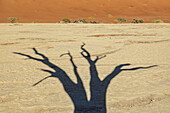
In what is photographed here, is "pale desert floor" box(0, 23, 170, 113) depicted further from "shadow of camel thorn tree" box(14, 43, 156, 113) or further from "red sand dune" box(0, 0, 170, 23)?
"red sand dune" box(0, 0, 170, 23)

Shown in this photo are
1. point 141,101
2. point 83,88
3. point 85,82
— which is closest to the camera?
point 141,101

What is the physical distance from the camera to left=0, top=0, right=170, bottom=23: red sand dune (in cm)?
2826

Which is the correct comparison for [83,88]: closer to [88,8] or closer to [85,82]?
[85,82]

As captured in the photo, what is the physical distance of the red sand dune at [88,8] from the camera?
28.3 meters

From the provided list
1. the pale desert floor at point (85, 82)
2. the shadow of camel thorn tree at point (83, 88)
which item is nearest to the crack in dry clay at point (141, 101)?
the pale desert floor at point (85, 82)

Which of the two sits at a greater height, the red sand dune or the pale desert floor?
the red sand dune

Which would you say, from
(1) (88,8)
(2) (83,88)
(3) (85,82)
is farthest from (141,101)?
(1) (88,8)

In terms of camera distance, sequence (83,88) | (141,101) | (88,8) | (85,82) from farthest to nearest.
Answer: (88,8) < (85,82) < (83,88) < (141,101)

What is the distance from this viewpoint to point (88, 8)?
32.0 meters

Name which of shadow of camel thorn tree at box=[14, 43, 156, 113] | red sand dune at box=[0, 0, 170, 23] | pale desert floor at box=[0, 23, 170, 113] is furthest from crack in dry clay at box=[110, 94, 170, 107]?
red sand dune at box=[0, 0, 170, 23]

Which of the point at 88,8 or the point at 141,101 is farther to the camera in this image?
the point at 88,8

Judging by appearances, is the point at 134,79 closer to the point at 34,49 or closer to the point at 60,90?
the point at 60,90

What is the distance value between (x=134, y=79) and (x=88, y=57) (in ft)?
6.21

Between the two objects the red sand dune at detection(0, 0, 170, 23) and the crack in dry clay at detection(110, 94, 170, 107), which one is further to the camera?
the red sand dune at detection(0, 0, 170, 23)
